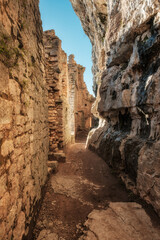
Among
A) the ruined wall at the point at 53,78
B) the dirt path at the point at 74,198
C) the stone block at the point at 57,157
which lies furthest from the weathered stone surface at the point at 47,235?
the ruined wall at the point at 53,78

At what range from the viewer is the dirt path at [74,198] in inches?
87.1

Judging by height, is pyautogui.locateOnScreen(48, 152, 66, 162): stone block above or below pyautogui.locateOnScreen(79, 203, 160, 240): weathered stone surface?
above

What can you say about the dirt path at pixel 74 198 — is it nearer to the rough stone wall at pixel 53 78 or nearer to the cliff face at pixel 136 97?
the cliff face at pixel 136 97

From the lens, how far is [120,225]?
2.27 meters

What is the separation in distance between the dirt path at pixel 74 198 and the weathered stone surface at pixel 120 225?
157mm

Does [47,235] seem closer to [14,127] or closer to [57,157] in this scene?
[14,127]

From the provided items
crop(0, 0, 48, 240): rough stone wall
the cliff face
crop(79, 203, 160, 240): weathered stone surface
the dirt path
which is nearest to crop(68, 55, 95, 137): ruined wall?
the cliff face

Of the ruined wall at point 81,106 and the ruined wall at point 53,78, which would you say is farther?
the ruined wall at point 81,106

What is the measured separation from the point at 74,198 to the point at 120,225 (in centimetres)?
120

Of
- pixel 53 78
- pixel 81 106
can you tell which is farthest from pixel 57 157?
pixel 81 106

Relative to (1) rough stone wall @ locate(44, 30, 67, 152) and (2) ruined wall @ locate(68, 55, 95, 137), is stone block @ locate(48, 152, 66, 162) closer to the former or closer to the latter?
(1) rough stone wall @ locate(44, 30, 67, 152)

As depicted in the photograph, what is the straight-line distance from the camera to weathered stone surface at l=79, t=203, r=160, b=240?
6.74 ft

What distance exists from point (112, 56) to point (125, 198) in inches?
257

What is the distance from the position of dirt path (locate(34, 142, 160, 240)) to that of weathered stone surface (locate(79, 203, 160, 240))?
0.16 meters
